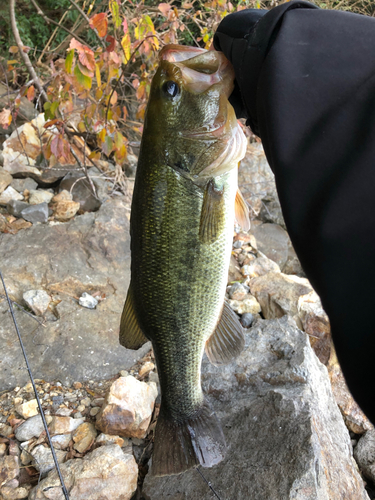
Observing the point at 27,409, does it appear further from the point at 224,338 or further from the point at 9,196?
the point at 9,196

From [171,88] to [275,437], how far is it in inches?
73.1

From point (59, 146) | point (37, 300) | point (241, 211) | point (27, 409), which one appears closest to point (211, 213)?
point (241, 211)

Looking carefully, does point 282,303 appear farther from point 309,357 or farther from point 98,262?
point 98,262

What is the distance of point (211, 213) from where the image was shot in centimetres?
146

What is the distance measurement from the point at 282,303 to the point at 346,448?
1484 mm

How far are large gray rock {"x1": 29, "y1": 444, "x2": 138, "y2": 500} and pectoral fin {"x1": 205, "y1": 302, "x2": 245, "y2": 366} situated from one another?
3.10 feet

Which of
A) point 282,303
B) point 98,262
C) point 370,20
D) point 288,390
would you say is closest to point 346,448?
point 288,390

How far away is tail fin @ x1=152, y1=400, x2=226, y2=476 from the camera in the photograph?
5.42 ft

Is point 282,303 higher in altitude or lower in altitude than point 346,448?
lower

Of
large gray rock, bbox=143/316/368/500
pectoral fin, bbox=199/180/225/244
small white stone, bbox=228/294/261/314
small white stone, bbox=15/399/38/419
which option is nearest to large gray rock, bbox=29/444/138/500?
large gray rock, bbox=143/316/368/500

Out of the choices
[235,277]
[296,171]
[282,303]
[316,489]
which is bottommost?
[235,277]

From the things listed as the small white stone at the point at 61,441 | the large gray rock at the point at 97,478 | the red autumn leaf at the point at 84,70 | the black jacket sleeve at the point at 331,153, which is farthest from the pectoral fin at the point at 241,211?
the red autumn leaf at the point at 84,70

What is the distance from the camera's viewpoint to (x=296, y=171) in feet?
3.18

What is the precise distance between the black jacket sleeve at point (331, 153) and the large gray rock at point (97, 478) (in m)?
1.70
